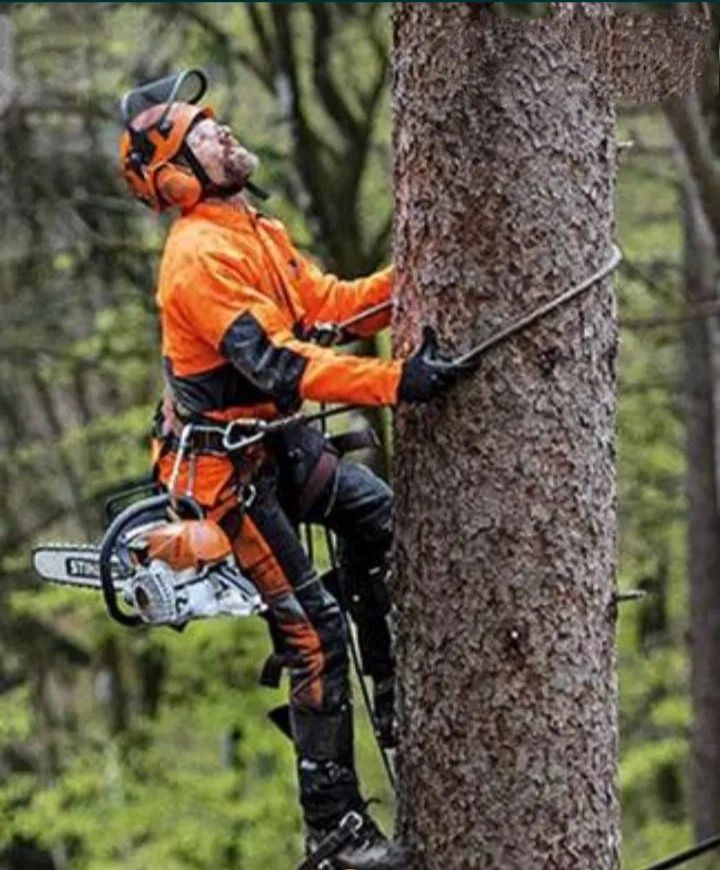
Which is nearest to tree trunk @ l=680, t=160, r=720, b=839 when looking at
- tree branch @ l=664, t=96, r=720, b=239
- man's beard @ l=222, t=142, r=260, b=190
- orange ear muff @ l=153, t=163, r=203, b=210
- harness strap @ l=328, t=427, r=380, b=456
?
tree branch @ l=664, t=96, r=720, b=239

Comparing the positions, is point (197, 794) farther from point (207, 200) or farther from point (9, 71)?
point (207, 200)

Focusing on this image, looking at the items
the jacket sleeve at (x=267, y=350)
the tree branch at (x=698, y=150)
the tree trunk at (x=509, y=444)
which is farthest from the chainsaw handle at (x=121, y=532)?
the tree branch at (x=698, y=150)

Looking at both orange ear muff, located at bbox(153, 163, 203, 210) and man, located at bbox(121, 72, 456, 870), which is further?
orange ear muff, located at bbox(153, 163, 203, 210)

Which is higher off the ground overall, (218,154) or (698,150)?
(698,150)

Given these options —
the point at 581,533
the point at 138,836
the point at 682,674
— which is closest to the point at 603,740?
the point at 581,533

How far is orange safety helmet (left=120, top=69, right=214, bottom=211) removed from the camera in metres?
3.59

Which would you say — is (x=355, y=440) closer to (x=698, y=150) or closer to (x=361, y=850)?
(x=361, y=850)

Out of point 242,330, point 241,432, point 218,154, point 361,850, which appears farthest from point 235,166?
point 361,850

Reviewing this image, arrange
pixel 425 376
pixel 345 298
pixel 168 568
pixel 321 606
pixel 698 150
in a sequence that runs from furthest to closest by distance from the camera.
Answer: pixel 698 150, pixel 345 298, pixel 321 606, pixel 168 568, pixel 425 376

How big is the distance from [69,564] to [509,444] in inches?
41.1

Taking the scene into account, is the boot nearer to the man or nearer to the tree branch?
the man

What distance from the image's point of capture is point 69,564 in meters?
3.84

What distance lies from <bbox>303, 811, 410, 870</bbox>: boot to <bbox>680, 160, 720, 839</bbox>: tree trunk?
7.29 m

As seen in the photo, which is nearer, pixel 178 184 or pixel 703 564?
pixel 178 184
